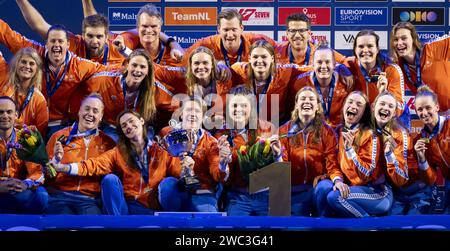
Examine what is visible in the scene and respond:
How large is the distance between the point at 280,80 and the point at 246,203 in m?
0.77

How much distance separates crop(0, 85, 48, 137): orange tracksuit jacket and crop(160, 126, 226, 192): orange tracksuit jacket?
0.93 meters

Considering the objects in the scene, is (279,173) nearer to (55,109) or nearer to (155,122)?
(155,122)

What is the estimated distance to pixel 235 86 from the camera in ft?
16.1

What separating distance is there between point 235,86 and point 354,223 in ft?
3.58

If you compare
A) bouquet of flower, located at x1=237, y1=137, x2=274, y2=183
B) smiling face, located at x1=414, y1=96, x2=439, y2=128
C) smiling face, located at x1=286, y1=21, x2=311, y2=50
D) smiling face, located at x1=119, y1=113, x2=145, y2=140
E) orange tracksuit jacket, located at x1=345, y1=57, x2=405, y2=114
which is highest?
smiling face, located at x1=286, y1=21, x2=311, y2=50

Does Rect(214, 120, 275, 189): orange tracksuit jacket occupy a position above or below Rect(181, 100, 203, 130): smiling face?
below

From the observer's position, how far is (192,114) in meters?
4.89

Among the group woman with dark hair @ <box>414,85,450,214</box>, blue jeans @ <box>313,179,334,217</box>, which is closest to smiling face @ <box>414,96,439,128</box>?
woman with dark hair @ <box>414,85,450,214</box>

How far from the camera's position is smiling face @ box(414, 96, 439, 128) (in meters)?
4.88

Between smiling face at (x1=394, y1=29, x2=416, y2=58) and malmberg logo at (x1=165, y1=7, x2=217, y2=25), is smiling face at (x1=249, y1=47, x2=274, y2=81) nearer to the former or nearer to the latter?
malmberg logo at (x1=165, y1=7, x2=217, y2=25)

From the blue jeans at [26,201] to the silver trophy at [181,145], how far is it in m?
0.79

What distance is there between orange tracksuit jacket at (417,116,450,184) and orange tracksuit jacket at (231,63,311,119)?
85 centimetres

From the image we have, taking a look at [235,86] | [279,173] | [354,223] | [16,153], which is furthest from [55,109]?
[354,223]

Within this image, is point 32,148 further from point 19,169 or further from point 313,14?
point 313,14
